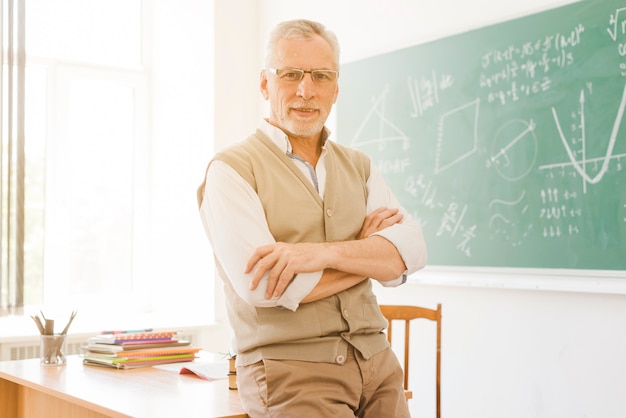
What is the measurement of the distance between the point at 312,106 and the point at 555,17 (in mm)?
1705

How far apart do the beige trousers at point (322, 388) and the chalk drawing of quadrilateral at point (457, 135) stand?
189 centimetres

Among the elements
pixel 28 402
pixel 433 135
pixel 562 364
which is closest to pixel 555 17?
pixel 433 135

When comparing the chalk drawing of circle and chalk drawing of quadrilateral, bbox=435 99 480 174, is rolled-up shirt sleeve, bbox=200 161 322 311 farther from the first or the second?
chalk drawing of quadrilateral, bbox=435 99 480 174

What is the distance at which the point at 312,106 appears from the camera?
1941 millimetres

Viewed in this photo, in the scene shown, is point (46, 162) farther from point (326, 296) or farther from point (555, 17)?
point (326, 296)

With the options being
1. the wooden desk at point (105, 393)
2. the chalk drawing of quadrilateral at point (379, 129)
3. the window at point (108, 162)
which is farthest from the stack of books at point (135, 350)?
the window at point (108, 162)

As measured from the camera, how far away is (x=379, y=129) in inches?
159

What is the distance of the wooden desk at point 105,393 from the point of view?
2.02m

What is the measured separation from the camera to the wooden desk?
2.02m

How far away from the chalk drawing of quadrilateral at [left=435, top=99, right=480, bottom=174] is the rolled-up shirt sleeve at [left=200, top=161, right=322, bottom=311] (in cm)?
195

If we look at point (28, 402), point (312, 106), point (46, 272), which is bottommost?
point (28, 402)

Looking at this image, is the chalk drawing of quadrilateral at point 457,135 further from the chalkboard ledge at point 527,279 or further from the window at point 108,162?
the window at point 108,162

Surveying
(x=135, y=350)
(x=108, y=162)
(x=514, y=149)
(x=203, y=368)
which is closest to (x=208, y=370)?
(x=203, y=368)

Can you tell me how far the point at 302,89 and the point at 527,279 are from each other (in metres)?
1.75
